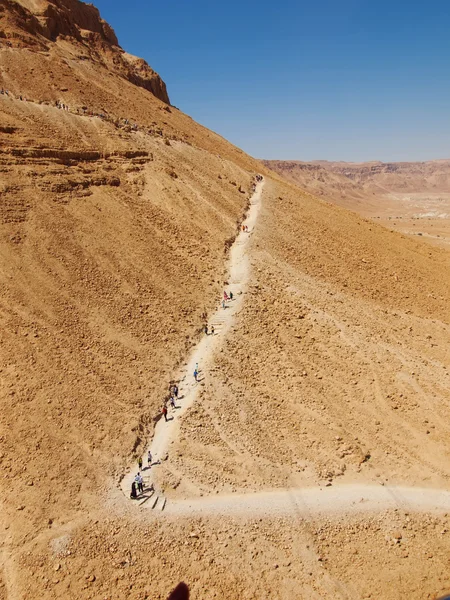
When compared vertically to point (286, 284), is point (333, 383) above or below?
below

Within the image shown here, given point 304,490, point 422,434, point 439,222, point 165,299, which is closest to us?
point 304,490

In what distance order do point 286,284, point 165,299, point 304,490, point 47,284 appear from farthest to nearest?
point 286,284, point 165,299, point 47,284, point 304,490

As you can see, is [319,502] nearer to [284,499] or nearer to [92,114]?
[284,499]

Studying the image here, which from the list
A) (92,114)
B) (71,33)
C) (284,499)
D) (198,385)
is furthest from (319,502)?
(71,33)

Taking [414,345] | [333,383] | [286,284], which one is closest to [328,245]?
[286,284]

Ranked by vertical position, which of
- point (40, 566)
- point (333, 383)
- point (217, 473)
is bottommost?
point (40, 566)

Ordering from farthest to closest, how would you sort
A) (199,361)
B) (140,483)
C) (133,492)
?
1. (199,361)
2. (140,483)
3. (133,492)

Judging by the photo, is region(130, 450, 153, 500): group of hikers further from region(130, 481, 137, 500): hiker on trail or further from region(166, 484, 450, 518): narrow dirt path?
region(166, 484, 450, 518): narrow dirt path

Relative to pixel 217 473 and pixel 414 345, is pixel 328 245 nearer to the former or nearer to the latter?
pixel 414 345
